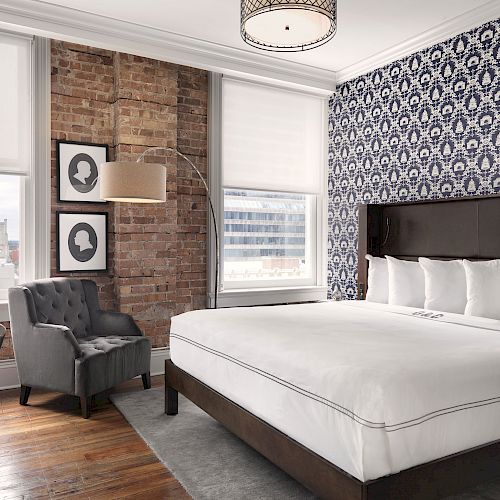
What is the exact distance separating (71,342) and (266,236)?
98.2 inches

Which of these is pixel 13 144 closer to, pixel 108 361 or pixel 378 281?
pixel 108 361

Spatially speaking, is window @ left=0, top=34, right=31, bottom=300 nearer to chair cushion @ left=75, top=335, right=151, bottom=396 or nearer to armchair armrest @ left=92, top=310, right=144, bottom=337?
armchair armrest @ left=92, top=310, right=144, bottom=337

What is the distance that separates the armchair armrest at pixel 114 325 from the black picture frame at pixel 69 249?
51cm

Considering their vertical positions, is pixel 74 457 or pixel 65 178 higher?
pixel 65 178

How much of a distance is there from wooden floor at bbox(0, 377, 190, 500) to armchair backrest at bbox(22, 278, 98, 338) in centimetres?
63

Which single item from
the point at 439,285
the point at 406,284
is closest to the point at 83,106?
the point at 406,284

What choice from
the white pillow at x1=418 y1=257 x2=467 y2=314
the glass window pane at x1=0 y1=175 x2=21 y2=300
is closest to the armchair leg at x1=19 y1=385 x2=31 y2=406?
the glass window pane at x1=0 y1=175 x2=21 y2=300

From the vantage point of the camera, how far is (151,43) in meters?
4.47

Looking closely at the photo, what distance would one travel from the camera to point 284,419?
223cm

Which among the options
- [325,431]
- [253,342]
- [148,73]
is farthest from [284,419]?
[148,73]

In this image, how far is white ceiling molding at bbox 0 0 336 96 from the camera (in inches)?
156

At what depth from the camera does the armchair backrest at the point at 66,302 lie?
3906 millimetres

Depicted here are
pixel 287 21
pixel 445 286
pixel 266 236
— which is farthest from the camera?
pixel 266 236

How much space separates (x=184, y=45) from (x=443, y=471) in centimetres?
403
